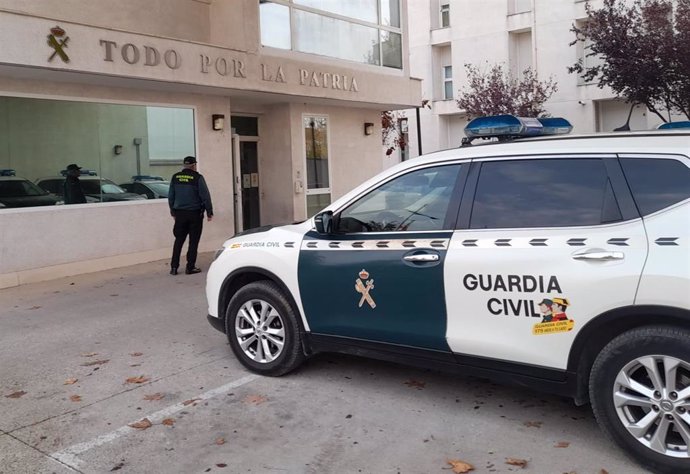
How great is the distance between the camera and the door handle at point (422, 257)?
433cm

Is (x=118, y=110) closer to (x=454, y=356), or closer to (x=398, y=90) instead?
(x=398, y=90)

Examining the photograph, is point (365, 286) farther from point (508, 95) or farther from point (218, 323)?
point (508, 95)

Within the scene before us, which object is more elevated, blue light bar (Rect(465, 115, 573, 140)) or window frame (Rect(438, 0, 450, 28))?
window frame (Rect(438, 0, 450, 28))

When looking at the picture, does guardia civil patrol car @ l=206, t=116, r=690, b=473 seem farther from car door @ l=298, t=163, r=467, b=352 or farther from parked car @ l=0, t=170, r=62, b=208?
parked car @ l=0, t=170, r=62, b=208

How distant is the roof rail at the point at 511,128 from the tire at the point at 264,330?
1.90m

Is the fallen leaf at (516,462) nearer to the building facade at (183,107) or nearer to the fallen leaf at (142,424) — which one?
the fallen leaf at (142,424)

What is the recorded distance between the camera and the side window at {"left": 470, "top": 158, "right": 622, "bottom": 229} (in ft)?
12.7

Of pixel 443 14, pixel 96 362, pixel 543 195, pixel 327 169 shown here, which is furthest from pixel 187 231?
pixel 443 14

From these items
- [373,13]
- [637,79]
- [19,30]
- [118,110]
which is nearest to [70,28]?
[19,30]

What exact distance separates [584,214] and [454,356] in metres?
1.22

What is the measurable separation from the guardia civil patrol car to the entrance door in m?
8.66

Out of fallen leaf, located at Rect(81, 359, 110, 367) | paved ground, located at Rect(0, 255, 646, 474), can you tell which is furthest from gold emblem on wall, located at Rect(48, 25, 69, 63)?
fallen leaf, located at Rect(81, 359, 110, 367)

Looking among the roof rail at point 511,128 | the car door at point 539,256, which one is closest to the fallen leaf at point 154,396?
the car door at point 539,256

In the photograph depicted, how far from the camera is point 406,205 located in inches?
187
